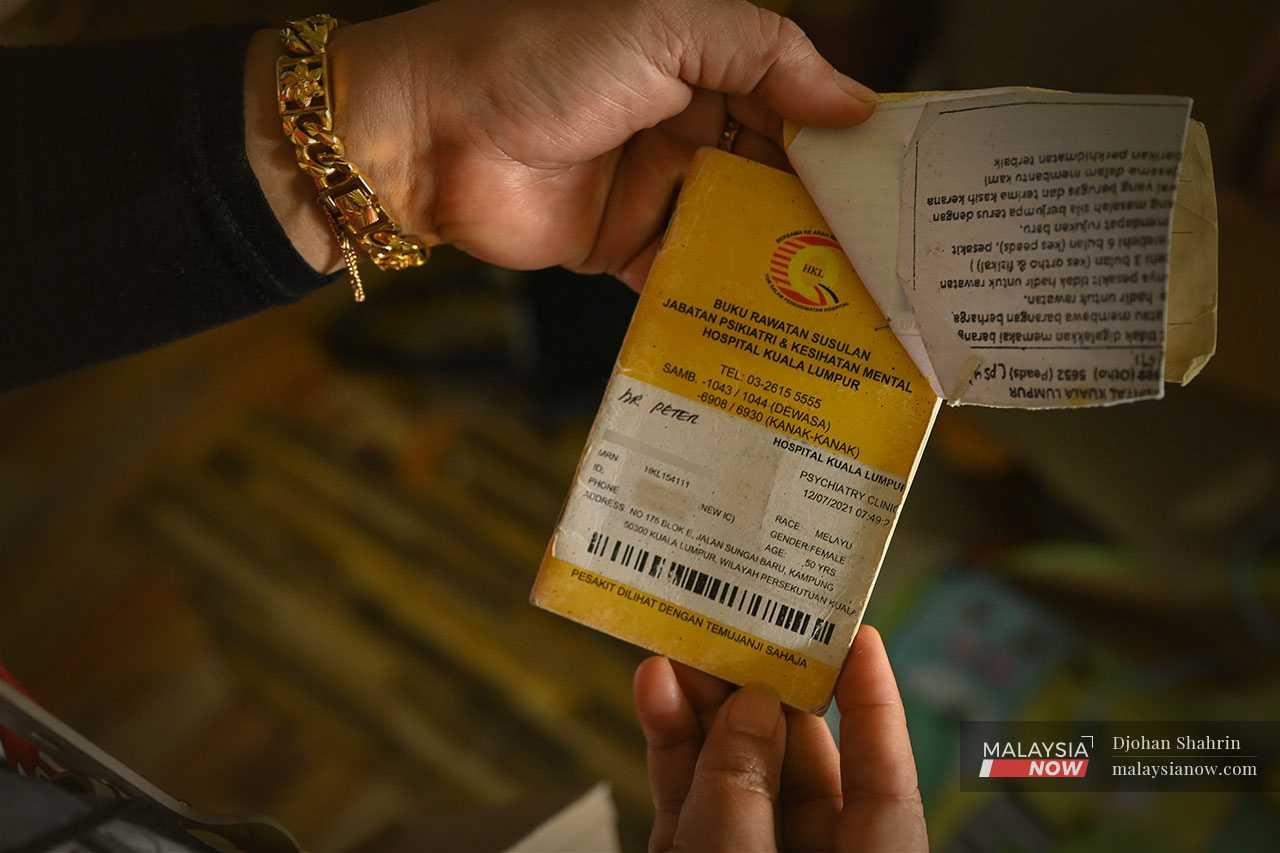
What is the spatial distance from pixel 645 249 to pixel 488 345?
2.23 ft

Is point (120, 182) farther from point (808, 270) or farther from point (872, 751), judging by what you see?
point (872, 751)

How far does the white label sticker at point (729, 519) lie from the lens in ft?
1.82

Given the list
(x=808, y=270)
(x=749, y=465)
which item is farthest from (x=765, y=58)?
(x=749, y=465)

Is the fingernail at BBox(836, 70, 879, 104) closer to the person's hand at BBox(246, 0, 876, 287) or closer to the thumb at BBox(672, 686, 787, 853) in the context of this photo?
the person's hand at BBox(246, 0, 876, 287)

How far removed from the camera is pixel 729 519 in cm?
56

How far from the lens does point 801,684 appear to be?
566 mm

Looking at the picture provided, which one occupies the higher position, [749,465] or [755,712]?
[749,465]

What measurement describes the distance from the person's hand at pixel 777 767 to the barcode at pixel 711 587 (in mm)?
39

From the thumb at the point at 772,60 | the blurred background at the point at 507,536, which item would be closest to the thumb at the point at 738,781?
the thumb at the point at 772,60

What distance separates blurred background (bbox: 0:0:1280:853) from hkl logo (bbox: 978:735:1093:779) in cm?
10

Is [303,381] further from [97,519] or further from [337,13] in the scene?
[337,13]

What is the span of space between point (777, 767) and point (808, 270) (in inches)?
13.3

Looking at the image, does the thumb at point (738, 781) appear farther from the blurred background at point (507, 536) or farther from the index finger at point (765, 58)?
the blurred background at point (507, 536)

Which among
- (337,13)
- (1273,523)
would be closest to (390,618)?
(337,13)
